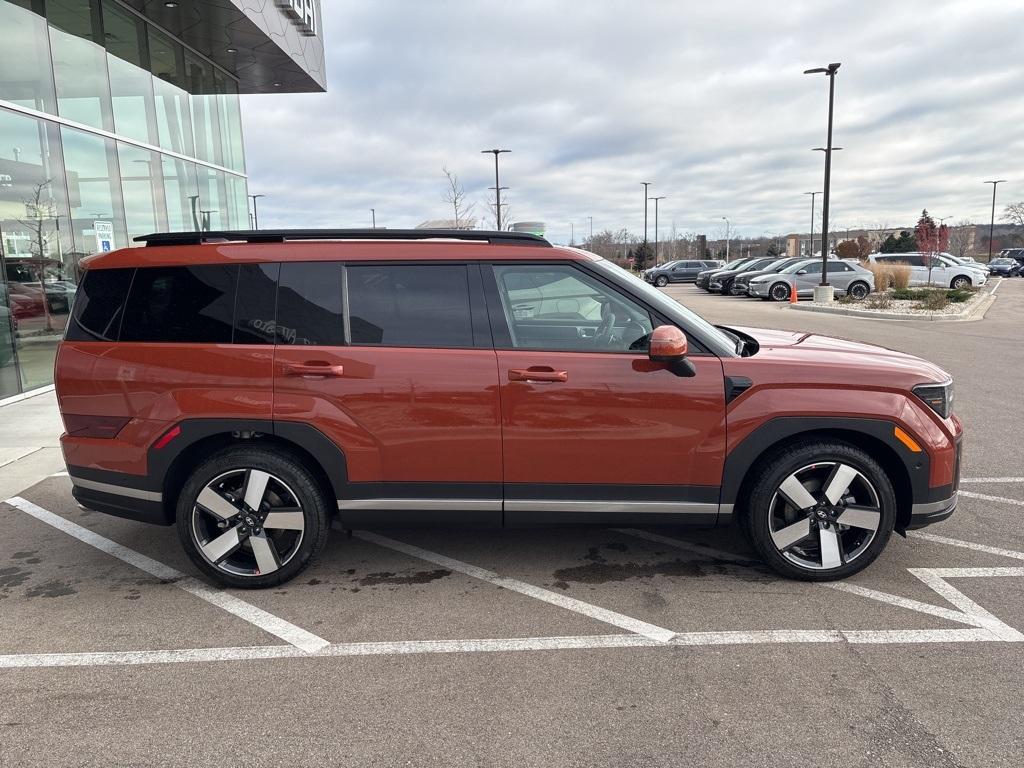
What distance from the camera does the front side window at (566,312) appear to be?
3.69 m

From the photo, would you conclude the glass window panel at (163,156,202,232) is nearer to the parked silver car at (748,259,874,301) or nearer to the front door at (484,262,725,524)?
the front door at (484,262,725,524)

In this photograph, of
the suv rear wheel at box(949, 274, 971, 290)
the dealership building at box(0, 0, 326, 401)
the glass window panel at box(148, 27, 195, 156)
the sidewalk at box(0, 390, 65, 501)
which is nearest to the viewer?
the sidewalk at box(0, 390, 65, 501)

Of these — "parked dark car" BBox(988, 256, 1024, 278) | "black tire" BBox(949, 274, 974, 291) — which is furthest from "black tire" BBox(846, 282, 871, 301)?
"parked dark car" BBox(988, 256, 1024, 278)

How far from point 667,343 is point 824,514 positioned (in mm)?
1301

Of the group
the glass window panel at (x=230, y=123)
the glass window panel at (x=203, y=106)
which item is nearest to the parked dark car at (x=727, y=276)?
the glass window panel at (x=230, y=123)

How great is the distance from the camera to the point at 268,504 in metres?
3.76

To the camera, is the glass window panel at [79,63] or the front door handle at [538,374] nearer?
the front door handle at [538,374]

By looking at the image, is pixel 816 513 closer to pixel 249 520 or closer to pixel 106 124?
pixel 249 520

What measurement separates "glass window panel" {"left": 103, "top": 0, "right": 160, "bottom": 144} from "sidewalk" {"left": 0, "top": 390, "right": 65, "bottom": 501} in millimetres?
5754

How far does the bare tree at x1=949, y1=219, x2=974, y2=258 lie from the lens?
76662 millimetres

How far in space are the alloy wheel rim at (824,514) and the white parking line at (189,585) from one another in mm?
2447

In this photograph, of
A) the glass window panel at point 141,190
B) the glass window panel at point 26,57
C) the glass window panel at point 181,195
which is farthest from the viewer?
the glass window panel at point 181,195

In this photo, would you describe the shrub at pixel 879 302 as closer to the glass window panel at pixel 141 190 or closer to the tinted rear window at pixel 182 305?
the glass window panel at pixel 141 190

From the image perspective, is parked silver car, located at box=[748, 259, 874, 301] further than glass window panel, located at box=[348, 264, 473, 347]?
Yes
